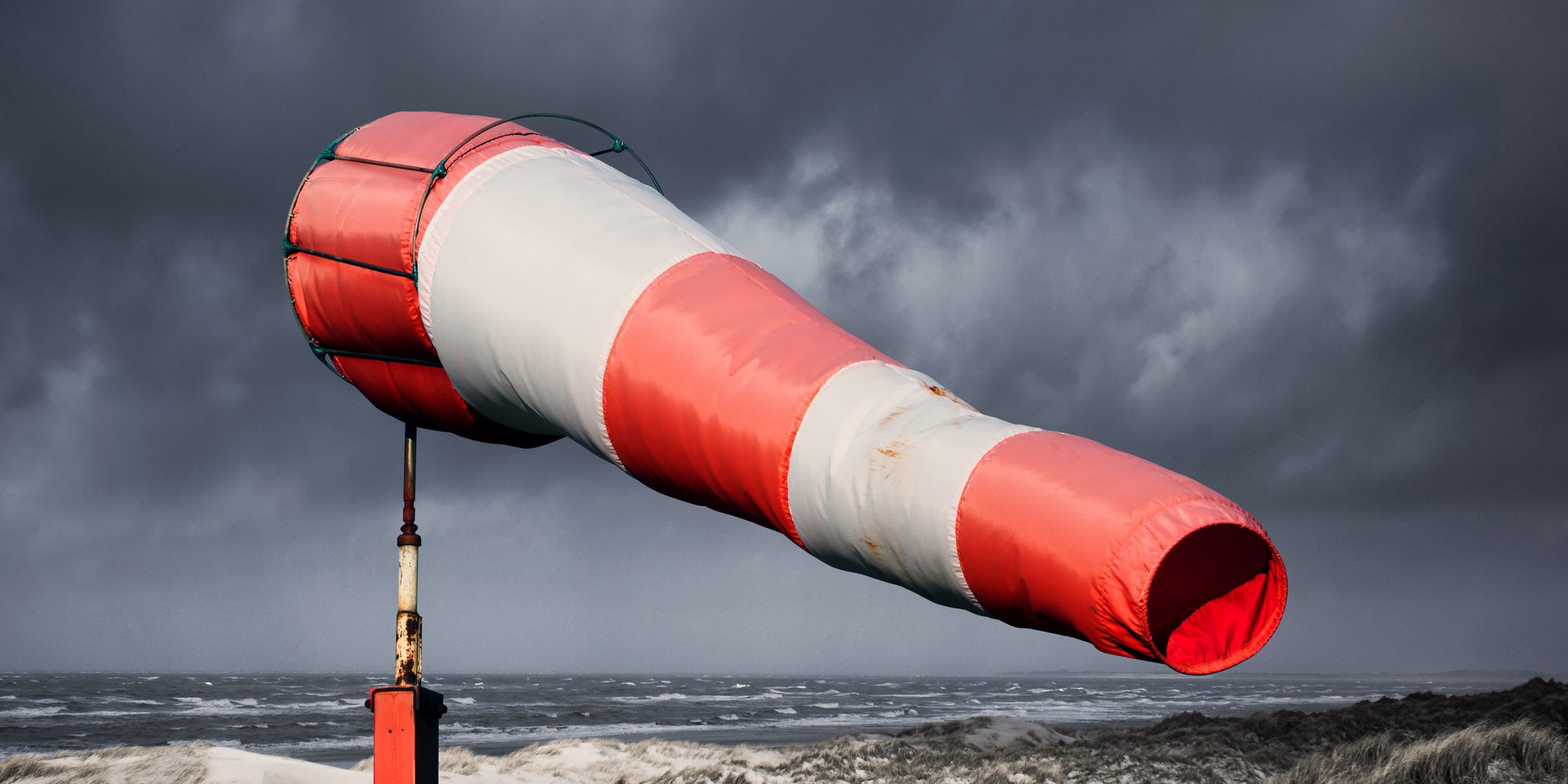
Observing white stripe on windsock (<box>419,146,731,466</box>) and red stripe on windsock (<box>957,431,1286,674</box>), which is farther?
white stripe on windsock (<box>419,146,731,466</box>)

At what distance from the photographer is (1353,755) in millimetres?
8180

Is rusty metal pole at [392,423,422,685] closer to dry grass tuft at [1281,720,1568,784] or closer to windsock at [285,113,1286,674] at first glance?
windsock at [285,113,1286,674]

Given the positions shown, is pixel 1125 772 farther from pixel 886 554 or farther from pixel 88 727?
pixel 88 727

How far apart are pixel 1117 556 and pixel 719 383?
113 centimetres

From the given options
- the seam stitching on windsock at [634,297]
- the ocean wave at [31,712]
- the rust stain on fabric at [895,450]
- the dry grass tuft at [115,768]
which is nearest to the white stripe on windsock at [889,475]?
the rust stain on fabric at [895,450]

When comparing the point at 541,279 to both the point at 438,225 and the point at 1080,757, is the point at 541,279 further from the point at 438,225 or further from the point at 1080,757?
the point at 1080,757

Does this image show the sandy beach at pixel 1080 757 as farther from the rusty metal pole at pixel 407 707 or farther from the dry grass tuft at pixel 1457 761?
the rusty metal pole at pixel 407 707

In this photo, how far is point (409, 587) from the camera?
156 inches

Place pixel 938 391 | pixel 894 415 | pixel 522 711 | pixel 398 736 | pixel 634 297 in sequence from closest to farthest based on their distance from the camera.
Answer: pixel 894 415 → pixel 938 391 → pixel 634 297 → pixel 398 736 → pixel 522 711

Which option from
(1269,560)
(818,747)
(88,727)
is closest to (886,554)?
(1269,560)

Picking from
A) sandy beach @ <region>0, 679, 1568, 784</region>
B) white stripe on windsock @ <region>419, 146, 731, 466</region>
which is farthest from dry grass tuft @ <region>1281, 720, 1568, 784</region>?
white stripe on windsock @ <region>419, 146, 731, 466</region>

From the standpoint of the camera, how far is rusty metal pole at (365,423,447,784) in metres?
3.62

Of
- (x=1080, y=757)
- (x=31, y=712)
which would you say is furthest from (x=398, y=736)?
(x=31, y=712)

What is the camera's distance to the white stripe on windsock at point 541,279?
118 inches
